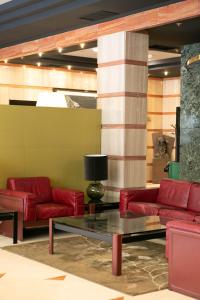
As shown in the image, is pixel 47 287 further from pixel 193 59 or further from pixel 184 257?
pixel 193 59

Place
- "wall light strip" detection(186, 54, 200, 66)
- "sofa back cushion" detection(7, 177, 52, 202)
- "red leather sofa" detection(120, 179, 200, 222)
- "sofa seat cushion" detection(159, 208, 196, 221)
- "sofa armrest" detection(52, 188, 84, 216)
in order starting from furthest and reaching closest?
"wall light strip" detection(186, 54, 200, 66) → "sofa back cushion" detection(7, 177, 52, 202) → "sofa armrest" detection(52, 188, 84, 216) → "red leather sofa" detection(120, 179, 200, 222) → "sofa seat cushion" detection(159, 208, 196, 221)

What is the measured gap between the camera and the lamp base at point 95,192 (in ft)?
27.6

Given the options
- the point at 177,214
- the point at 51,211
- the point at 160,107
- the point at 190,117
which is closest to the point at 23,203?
the point at 51,211

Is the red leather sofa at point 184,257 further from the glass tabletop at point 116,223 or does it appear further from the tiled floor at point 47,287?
the glass tabletop at point 116,223

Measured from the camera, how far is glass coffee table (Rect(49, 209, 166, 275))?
18.6 feet

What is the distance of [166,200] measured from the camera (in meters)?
8.10

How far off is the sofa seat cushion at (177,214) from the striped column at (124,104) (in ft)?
5.17

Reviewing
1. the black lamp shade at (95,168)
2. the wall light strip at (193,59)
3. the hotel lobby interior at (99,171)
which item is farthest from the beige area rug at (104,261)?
the wall light strip at (193,59)

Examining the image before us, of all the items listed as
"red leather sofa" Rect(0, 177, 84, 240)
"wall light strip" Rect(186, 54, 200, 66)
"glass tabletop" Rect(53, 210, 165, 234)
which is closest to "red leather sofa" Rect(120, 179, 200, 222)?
"glass tabletop" Rect(53, 210, 165, 234)

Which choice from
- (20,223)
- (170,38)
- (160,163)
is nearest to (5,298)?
(20,223)

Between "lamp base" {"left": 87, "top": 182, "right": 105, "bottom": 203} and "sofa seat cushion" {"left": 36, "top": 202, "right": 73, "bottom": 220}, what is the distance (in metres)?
0.71

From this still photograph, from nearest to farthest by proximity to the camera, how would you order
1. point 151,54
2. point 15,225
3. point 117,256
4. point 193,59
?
point 117,256 < point 15,225 < point 193,59 < point 151,54

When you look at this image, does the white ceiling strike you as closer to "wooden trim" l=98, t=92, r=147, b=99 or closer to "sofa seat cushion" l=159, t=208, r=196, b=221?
"wooden trim" l=98, t=92, r=147, b=99

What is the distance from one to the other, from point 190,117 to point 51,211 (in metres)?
3.55
